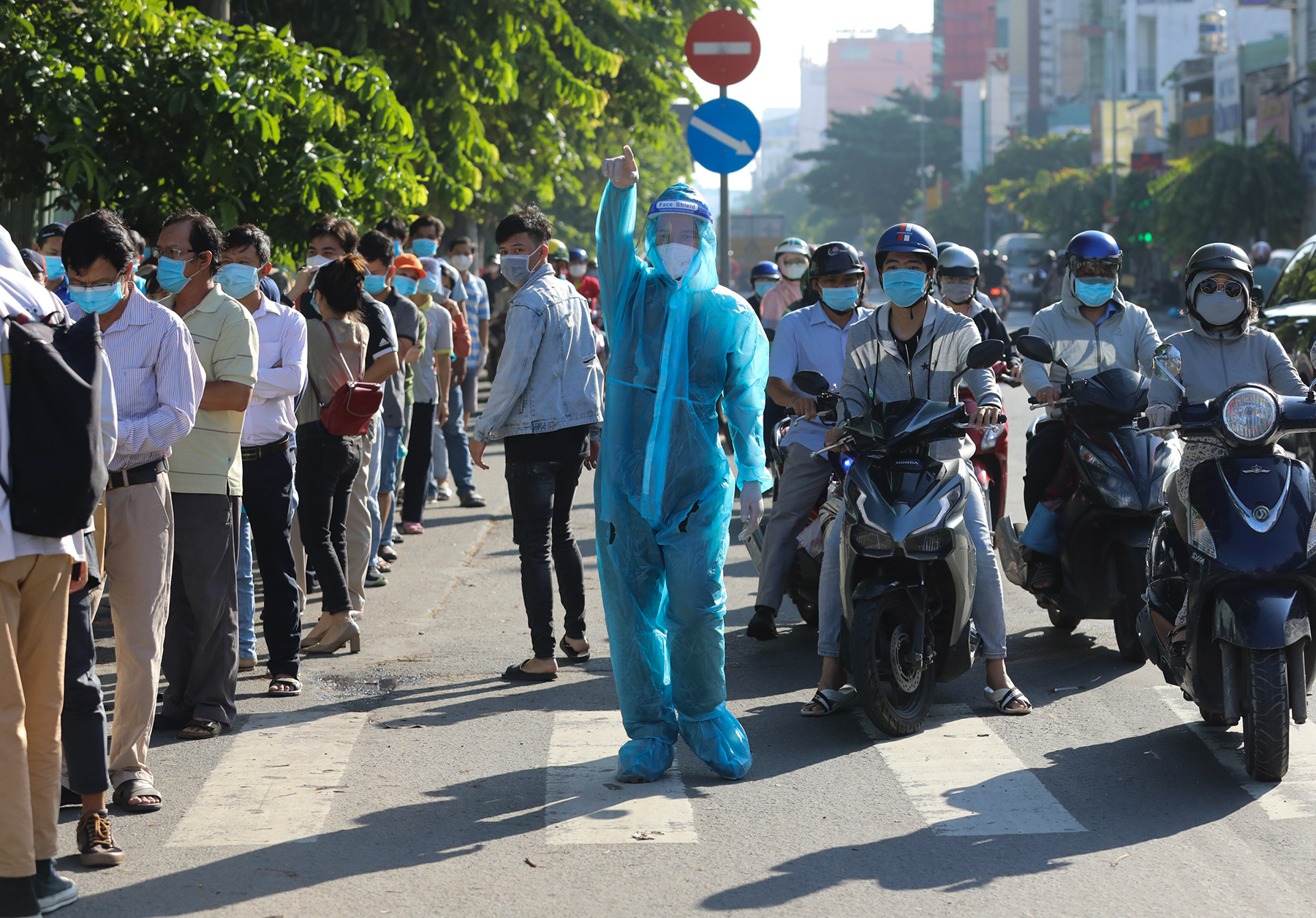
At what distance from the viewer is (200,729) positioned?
628 centimetres

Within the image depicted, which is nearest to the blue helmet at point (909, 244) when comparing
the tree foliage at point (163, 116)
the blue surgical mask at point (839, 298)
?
the blue surgical mask at point (839, 298)

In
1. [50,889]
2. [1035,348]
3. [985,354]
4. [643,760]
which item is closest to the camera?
[50,889]

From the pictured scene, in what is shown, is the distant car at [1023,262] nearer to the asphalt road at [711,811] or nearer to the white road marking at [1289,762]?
the white road marking at [1289,762]

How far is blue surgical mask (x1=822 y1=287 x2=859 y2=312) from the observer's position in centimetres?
783

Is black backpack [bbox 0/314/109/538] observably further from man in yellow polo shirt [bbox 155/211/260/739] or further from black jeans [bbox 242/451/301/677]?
black jeans [bbox 242/451/301/677]

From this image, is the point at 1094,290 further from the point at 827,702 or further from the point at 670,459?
the point at 670,459

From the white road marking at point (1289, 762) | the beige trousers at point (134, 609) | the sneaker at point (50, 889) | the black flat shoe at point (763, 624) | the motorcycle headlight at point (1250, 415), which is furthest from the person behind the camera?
the black flat shoe at point (763, 624)

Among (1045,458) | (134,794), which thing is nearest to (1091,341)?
(1045,458)

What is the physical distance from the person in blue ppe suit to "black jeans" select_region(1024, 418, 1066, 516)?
2520 millimetres

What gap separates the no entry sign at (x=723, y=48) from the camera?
12680 millimetres

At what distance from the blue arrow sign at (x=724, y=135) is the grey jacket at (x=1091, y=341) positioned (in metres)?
4.77

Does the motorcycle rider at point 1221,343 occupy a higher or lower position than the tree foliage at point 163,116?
lower

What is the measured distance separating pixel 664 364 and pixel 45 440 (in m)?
2.09

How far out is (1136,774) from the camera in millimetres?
5801
